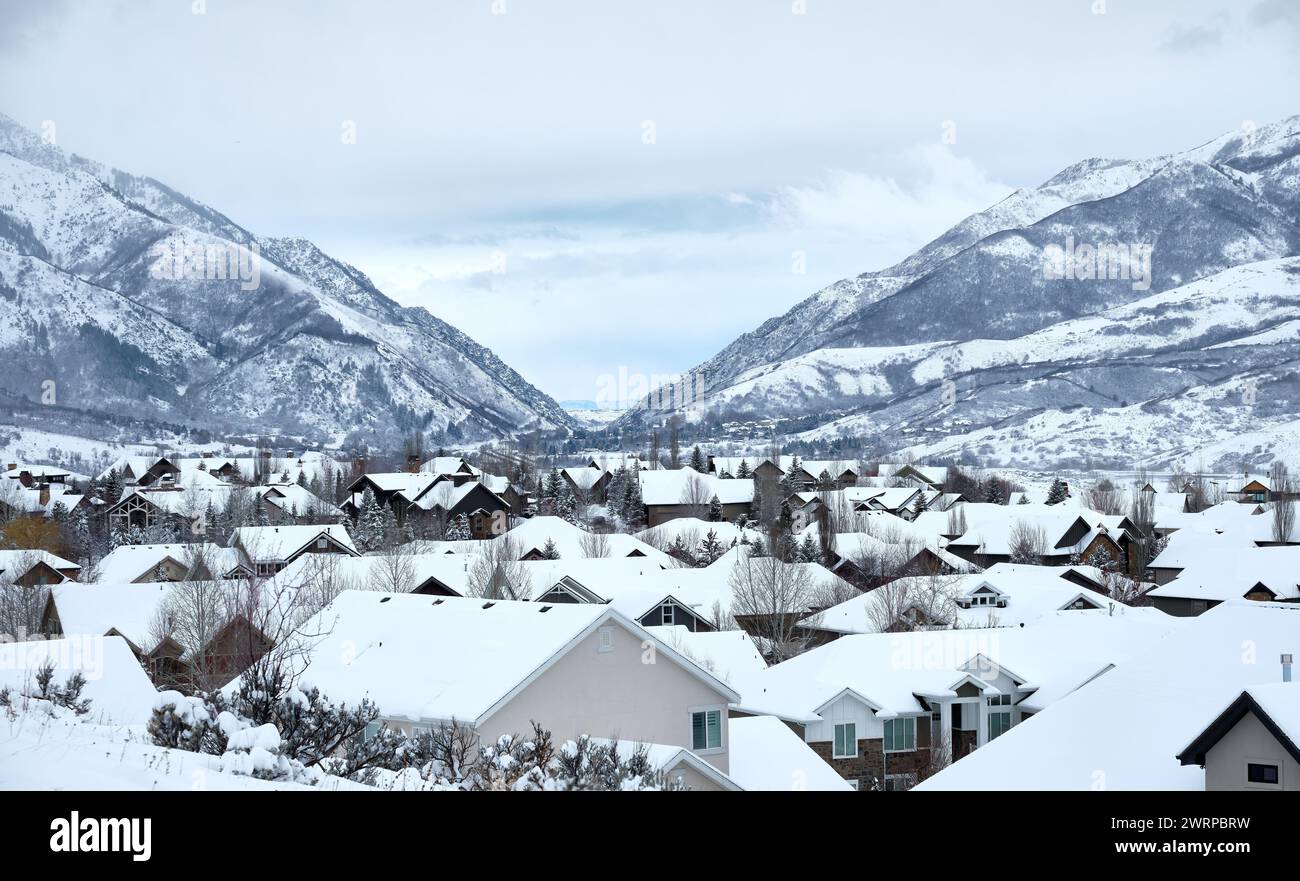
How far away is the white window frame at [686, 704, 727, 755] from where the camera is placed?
2031 centimetres

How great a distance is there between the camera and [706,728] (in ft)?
67.8

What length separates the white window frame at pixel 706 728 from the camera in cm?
2031

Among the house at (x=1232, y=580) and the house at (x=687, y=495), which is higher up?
the house at (x=687, y=495)

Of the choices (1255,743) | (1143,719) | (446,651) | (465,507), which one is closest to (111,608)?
(446,651)

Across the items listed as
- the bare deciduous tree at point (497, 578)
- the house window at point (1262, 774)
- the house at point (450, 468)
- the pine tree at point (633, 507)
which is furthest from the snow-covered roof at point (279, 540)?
the house window at point (1262, 774)

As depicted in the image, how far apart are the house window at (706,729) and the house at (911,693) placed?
8651mm

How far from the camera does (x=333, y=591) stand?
40312mm

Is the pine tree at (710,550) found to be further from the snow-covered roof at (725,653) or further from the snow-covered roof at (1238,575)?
the snow-covered roof at (725,653)

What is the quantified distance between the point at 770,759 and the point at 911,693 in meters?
9.38

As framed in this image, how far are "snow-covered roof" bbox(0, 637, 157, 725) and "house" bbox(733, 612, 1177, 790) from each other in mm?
15010

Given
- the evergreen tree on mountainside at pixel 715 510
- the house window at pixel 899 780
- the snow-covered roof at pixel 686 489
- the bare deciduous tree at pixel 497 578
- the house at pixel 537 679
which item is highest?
the snow-covered roof at pixel 686 489
